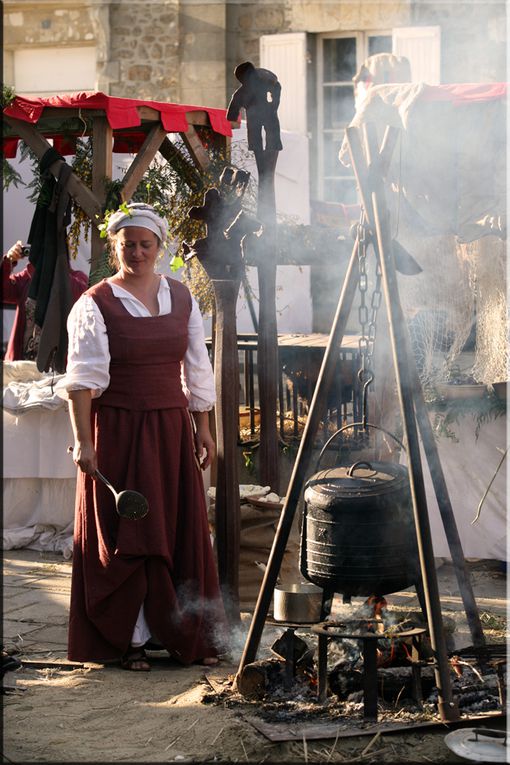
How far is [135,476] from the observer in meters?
4.57

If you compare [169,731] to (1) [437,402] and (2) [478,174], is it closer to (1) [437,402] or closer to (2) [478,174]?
(1) [437,402]

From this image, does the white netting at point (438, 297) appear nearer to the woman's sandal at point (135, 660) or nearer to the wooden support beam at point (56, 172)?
the wooden support beam at point (56, 172)

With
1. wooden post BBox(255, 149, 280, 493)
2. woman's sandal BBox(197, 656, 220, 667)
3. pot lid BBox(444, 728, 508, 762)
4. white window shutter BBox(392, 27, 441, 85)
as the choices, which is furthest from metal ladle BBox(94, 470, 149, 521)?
white window shutter BBox(392, 27, 441, 85)

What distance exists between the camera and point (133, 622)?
457 centimetres

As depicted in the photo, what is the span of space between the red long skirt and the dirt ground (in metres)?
0.14

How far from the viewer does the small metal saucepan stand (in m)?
4.60

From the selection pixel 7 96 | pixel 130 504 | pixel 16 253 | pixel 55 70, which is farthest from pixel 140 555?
pixel 55 70

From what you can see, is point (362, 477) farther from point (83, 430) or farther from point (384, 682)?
point (83, 430)

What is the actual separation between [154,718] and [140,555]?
82cm

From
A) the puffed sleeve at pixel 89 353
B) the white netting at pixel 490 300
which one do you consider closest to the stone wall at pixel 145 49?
the white netting at pixel 490 300

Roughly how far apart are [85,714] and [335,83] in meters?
9.48

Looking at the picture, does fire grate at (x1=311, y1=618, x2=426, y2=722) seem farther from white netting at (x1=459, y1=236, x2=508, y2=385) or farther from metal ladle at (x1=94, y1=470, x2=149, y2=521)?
white netting at (x1=459, y1=236, x2=508, y2=385)

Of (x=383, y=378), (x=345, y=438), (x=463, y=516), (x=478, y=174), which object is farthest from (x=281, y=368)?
(x=478, y=174)

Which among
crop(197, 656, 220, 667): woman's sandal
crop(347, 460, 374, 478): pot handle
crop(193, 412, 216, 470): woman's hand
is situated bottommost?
crop(197, 656, 220, 667): woman's sandal
